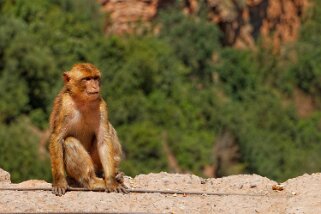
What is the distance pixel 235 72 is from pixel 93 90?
2594 inches

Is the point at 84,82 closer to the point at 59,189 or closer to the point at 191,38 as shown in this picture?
the point at 59,189

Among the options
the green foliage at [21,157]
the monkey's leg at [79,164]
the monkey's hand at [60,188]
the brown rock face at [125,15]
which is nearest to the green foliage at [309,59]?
the brown rock face at [125,15]

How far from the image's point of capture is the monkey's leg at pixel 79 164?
14.0 metres

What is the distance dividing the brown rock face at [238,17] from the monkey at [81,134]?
5693cm

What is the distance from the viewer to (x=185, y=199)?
1413 cm

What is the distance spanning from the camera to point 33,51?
52719 mm

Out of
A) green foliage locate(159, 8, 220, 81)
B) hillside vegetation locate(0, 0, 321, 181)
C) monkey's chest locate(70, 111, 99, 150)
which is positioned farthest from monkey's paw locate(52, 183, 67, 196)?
green foliage locate(159, 8, 220, 81)

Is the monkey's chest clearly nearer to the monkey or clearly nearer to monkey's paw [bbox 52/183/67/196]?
the monkey

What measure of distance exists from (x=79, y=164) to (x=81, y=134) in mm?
410

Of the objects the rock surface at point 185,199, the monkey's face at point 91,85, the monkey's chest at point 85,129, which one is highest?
the monkey's face at point 91,85

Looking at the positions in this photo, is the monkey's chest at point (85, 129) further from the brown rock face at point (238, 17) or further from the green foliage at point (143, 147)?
the brown rock face at point (238, 17)

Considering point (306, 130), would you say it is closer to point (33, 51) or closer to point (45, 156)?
point (33, 51)

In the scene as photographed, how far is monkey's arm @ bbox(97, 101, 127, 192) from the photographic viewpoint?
1401 cm

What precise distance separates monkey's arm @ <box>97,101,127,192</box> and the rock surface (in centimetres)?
21
